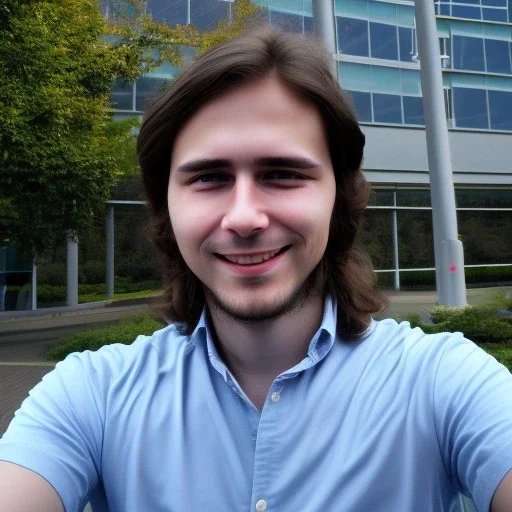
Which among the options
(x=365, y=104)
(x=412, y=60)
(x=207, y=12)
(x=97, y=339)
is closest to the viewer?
(x=97, y=339)

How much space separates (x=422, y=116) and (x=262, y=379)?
26.9 m

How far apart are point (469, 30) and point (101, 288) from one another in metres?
17.2

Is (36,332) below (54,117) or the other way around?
below

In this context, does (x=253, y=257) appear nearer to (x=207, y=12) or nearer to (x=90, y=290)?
(x=207, y=12)

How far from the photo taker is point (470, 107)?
92.6 ft

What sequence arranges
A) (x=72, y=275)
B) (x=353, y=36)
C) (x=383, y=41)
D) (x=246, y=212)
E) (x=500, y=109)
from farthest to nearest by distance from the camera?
(x=500, y=109), (x=383, y=41), (x=353, y=36), (x=72, y=275), (x=246, y=212)

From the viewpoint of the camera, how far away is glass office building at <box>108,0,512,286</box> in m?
26.4

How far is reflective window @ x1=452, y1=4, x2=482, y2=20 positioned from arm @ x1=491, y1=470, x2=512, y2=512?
2871 cm

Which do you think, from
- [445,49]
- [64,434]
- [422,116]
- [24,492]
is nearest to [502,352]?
[64,434]

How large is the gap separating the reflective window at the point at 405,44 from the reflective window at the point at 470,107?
245cm

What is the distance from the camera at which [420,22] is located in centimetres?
1423

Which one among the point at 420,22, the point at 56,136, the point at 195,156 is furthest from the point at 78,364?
the point at 420,22

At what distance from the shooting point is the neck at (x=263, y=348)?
5.74ft

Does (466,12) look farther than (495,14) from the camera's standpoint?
No
